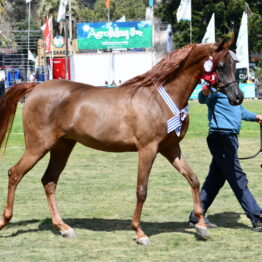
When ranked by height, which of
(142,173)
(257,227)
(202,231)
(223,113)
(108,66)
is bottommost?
(108,66)

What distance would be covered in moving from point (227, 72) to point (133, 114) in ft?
3.80

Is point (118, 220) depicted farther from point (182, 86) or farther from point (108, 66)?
point (108, 66)

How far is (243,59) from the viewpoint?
46688mm

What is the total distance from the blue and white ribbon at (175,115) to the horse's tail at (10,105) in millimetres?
1811

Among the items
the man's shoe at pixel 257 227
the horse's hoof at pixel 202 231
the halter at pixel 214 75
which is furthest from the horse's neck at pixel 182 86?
the man's shoe at pixel 257 227

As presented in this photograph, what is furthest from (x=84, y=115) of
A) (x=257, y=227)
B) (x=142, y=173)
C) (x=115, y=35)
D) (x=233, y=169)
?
(x=115, y=35)

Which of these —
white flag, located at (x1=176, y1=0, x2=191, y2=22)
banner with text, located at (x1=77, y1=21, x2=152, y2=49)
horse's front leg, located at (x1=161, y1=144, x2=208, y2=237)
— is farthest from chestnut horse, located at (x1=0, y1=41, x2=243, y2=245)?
banner with text, located at (x1=77, y1=21, x2=152, y2=49)

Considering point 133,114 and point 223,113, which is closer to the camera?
point 133,114

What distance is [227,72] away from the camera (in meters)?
7.25

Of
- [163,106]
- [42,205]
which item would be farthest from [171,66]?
[42,205]

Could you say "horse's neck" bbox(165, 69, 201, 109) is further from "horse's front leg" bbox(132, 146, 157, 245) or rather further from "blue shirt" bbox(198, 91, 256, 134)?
"horse's front leg" bbox(132, 146, 157, 245)

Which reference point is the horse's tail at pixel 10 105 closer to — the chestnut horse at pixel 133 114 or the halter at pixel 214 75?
the chestnut horse at pixel 133 114

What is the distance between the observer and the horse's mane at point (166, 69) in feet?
24.4

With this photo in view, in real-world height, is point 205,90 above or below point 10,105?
above
